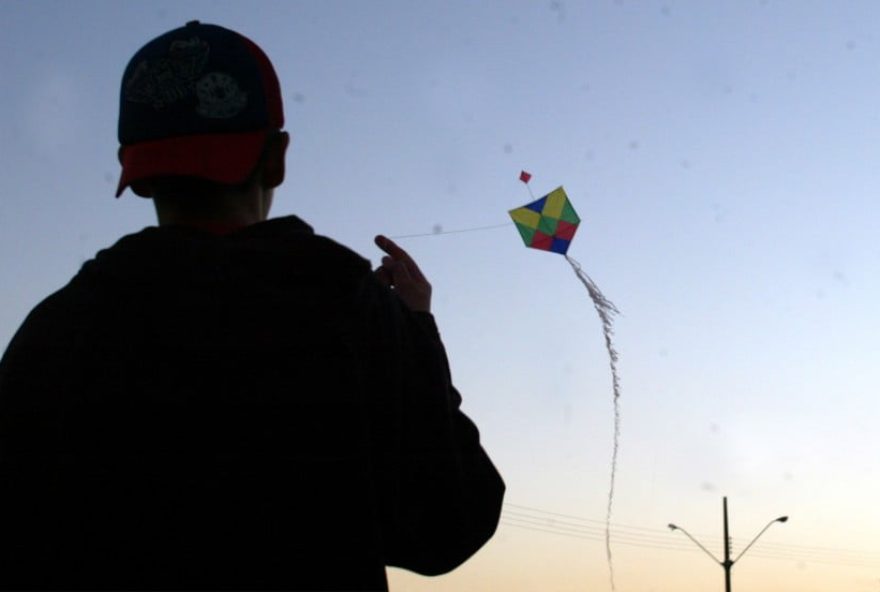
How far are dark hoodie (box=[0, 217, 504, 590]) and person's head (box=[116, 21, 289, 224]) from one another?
98mm

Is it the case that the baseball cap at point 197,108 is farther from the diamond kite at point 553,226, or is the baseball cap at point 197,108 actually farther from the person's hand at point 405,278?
the diamond kite at point 553,226

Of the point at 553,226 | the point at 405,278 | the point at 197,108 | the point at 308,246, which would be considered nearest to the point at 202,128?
the point at 197,108

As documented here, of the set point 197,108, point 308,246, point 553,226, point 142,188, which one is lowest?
point 308,246

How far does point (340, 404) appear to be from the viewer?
6.56 ft

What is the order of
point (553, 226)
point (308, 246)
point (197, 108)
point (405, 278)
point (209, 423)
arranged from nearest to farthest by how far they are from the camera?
point (209, 423)
point (308, 246)
point (197, 108)
point (405, 278)
point (553, 226)

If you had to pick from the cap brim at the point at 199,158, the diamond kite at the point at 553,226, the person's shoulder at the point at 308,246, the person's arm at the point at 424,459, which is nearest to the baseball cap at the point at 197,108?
the cap brim at the point at 199,158

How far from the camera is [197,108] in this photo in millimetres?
2188

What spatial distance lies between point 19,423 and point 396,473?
0.61m

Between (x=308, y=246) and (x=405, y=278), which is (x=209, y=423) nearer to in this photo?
(x=308, y=246)

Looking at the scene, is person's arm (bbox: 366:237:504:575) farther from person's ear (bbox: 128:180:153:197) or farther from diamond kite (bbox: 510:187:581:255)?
diamond kite (bbox: 510:187:581:255)

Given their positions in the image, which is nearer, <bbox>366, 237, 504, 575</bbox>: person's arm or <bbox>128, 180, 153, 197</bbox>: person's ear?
<bbox>366, 237, 504, 575</bbox>: person's arm

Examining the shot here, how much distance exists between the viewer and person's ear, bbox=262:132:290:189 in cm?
224

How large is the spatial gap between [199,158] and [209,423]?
48 cm

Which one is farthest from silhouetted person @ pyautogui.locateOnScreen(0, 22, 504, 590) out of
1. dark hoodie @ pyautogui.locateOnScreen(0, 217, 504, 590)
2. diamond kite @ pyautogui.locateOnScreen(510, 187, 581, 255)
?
diamond kite @ pyautogui.locateOnScreen(510, 187, 581, 255)
